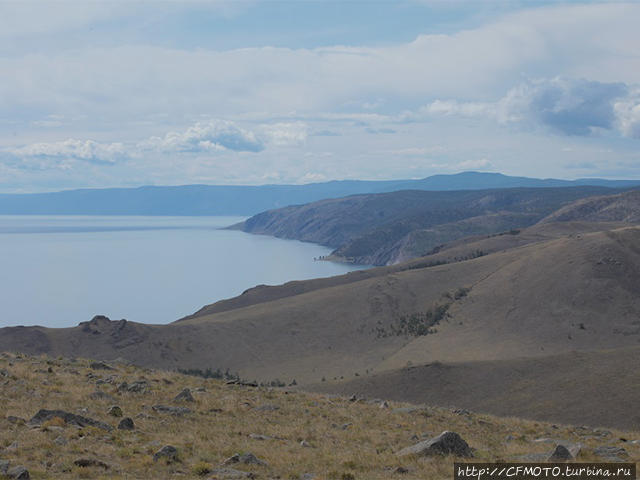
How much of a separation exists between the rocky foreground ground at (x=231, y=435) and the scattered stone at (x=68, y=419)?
0.03 meters

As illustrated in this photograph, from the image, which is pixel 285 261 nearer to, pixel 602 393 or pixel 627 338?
pixel 627 338

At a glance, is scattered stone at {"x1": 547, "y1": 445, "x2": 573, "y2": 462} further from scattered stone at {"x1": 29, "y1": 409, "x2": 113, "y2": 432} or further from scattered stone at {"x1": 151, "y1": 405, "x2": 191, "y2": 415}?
scattered stone at {"x1": 29, "y1": 409, "x2": 113, "y2": 432}

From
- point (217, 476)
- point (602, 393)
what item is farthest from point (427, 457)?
point (602, 393)

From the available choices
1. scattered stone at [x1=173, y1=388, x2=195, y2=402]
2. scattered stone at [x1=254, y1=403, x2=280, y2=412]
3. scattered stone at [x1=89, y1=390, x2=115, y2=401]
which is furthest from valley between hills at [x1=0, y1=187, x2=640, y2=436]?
scattered stone at [x1=89, y1=390, x2=115, y2=401]

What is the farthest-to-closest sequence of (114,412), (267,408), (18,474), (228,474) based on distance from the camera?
(267,408), (114,412), (228,474), (18,474)

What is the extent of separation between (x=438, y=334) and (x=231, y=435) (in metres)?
47.3

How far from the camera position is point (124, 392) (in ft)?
52.9

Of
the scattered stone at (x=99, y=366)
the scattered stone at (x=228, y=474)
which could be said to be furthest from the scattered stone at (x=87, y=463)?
the scattered stone at (x=99, y=366)

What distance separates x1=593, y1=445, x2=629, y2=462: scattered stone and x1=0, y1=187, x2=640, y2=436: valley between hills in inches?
662

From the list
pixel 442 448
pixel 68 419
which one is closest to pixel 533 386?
pixel 442 448

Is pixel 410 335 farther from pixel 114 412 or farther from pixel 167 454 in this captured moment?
pixel 167 454

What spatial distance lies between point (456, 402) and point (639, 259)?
4449 cm

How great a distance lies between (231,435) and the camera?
42.4ft

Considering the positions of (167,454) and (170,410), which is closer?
(167,454)
